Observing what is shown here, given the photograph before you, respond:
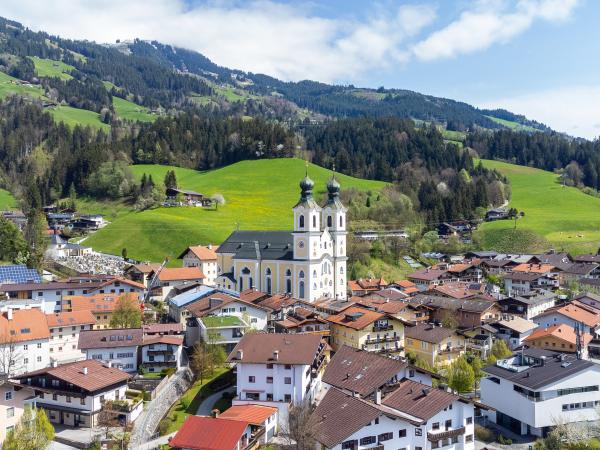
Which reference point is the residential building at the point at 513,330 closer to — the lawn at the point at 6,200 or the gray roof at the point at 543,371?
the gray roof at the point at 543,371

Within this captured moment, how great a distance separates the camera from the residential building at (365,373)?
36094mm

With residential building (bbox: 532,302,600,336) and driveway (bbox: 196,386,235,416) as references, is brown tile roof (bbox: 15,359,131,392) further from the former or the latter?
residential building (bbox: 532,302,600,336)

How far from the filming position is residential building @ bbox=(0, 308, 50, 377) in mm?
43438

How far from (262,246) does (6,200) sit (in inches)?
2994

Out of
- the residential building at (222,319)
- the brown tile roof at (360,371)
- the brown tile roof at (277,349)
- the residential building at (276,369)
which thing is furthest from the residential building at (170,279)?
the brown tile roof at (360,371)

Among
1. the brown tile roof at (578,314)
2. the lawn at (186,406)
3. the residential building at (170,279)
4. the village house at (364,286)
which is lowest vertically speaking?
the lawn at (186,406)

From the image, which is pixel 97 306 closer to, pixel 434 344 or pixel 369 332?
pixel 369 332

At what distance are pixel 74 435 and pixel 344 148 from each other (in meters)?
141

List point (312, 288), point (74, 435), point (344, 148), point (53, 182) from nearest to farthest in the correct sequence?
point (74, 435) → point (312, 288) → point (53, 182) → point (344, 148)

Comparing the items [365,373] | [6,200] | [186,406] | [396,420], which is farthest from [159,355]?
[6,200]

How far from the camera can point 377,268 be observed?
95.2 meters

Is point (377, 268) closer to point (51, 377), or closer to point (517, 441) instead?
point (517, 441)

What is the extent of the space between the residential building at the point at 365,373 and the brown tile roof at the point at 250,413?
4941 mm

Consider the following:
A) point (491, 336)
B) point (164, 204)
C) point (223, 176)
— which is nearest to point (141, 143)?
point (223, 176)
